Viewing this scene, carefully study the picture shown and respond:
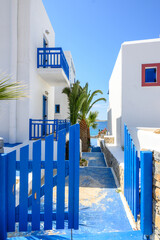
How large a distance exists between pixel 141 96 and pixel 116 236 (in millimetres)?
8182

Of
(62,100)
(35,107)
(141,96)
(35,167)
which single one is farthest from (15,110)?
(62,100)

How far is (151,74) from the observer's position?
9.12m

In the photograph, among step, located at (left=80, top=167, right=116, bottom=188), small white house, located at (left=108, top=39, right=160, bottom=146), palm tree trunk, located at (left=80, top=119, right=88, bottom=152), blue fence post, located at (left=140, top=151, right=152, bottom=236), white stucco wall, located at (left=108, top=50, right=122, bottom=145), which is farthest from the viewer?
palm tree trunk, located at (left=80, top=119, right=88, bottom=152)

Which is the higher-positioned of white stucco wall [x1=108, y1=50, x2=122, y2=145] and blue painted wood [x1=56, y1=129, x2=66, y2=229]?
white stucco wall [x1=108, y1=50, x2=122, y2=145]

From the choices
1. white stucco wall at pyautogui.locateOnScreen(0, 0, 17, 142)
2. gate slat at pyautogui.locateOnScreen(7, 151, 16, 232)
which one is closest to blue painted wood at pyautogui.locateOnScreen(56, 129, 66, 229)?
gate slat at pyautogui.locateOnScreen(7, 151, 16, 232)

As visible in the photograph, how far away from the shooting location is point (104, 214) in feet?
12.3

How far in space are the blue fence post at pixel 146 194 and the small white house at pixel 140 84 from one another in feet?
22.7

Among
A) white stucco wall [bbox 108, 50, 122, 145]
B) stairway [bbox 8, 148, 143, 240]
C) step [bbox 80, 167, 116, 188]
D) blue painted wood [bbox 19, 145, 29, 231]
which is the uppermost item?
white stucco wall [bbox 108, 50, 122, 145]

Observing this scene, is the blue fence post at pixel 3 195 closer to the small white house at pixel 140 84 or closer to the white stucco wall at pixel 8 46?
the white stucco wall at pixel 8 46

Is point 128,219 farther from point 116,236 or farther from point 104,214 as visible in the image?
point 116,236

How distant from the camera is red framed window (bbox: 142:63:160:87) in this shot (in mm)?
8797

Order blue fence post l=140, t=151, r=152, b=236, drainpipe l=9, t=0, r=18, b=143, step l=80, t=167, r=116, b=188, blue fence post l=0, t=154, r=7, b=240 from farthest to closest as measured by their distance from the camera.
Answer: drainpipe l=9, t=0, r=18, b=143 < step l=80, t=167, r=116, b=188 < blue fence post l=140, t=151, r=152, b=236 < blue fence post l=0, t=154, r=7, b=240

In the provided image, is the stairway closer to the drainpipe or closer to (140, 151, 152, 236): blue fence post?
(140, 151, 152, 236): blue fence post

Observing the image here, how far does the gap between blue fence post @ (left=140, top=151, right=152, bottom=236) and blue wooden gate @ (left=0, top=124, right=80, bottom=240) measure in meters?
1.07
